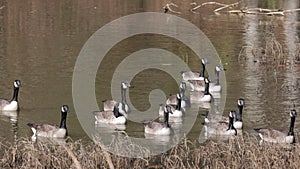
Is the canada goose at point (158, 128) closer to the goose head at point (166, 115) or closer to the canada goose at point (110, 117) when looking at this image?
the goose head at point (166, 115)

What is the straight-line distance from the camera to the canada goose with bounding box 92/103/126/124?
15461 mm

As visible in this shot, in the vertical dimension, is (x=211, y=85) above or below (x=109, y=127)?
above

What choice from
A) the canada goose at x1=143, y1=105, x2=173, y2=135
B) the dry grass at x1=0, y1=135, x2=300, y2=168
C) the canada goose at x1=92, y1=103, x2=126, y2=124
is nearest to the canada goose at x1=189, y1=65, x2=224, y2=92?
the canada goose at x1=92, y1=103, x2=126, y2=124

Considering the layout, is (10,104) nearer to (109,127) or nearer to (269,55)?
(109,127)

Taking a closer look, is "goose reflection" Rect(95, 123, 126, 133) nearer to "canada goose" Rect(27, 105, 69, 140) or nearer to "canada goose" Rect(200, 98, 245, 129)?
"canada goose" Rect(27, 105, 69, 140)

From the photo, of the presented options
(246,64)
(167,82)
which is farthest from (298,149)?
(246,64)

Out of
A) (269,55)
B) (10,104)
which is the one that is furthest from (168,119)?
(269,55)

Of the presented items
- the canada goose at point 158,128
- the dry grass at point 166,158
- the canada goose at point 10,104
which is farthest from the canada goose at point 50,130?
the dry grass at point 166,158

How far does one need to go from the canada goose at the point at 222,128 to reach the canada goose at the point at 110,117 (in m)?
1.79

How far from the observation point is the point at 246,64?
2269cm

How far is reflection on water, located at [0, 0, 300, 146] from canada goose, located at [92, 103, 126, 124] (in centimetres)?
25

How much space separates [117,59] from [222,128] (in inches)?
349

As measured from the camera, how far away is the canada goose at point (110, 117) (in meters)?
15.5

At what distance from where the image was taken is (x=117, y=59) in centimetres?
2327
